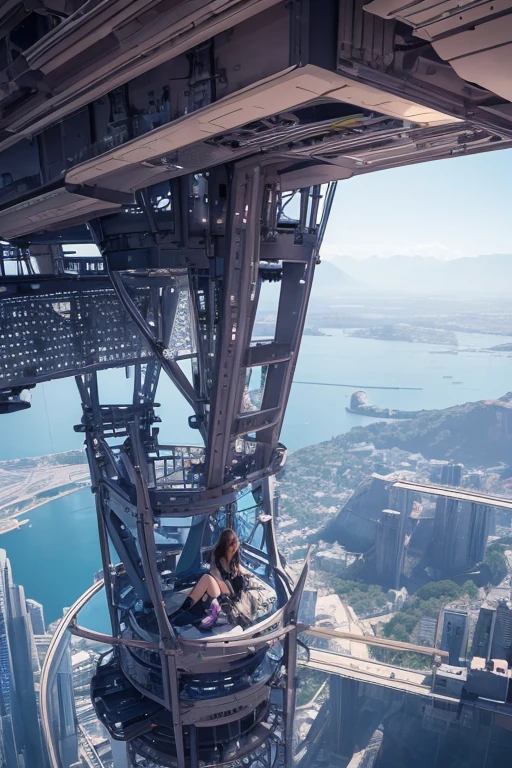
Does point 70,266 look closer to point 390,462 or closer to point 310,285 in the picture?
point 310,285

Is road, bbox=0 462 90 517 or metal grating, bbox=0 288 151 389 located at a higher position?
metal grating, bbox=0 288 151 389

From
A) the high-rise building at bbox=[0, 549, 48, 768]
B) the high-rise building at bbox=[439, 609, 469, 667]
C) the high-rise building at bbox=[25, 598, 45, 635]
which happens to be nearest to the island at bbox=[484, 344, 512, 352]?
the high-rise building at bbox=[439, 609, 469, 667]

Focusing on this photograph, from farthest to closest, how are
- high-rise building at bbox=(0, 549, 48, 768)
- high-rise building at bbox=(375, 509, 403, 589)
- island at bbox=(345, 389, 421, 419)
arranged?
island at bbox=(345, 389, 421, 419), high-rise building at bbox=(375, 509, 403, 589), high-rise building at bbox=(0, 549, 48, 768)

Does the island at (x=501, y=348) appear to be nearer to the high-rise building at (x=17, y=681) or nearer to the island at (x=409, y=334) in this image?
the island at (x=409, y=334)

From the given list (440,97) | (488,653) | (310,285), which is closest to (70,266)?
(310,285)

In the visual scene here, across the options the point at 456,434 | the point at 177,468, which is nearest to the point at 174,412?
the point at 177,468

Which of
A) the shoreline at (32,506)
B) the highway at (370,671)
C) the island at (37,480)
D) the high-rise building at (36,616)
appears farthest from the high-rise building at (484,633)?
the island at (37,480)

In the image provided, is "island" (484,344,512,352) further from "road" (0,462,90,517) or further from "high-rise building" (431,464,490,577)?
"road" (0,462,90,517)
